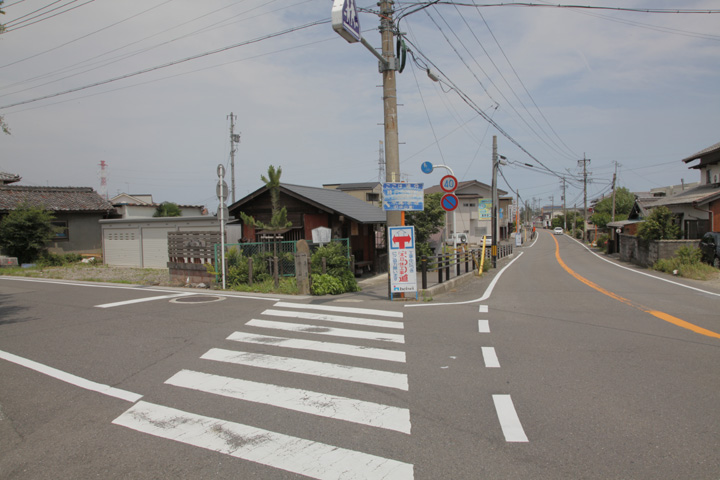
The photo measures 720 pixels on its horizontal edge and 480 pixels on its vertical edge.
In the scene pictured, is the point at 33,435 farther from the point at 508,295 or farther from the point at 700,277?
the point at 700,277

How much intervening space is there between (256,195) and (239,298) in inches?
268

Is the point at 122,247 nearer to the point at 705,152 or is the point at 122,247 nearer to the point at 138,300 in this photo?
the point at 138,300

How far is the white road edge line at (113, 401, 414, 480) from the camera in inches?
132

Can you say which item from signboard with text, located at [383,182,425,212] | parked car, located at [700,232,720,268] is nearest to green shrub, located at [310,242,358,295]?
signboard with text, located at [383,182,425,212]

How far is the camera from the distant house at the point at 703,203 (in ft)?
74.6

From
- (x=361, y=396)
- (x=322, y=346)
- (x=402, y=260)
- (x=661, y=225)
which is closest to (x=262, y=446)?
Result: (x=361, y=396)

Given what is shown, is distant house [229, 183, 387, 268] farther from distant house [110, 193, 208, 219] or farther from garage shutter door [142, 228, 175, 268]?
distant house [110, 193, 208, 219]

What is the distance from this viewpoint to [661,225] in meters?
23.6

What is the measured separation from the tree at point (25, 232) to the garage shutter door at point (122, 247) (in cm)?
326

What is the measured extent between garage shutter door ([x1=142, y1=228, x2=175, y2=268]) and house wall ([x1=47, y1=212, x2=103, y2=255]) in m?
6.51

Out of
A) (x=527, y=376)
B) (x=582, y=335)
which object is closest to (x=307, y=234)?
(x=582, y=335)

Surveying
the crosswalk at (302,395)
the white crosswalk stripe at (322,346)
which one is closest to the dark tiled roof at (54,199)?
the crosswalk at (302,395)

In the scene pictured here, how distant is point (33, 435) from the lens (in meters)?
4.01

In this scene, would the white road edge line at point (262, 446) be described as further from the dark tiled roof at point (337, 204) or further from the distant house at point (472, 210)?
the distant house at point (472, 210)
